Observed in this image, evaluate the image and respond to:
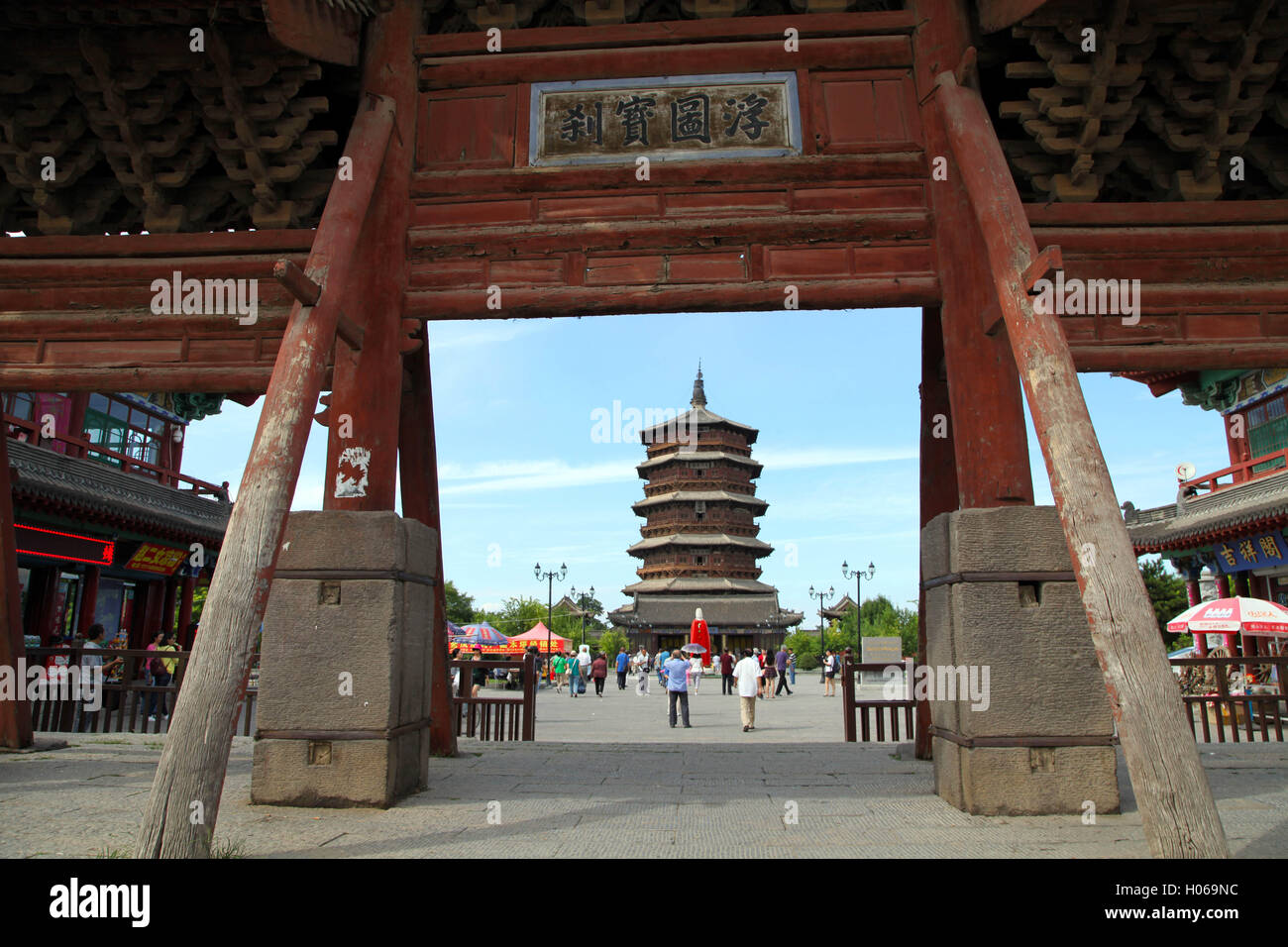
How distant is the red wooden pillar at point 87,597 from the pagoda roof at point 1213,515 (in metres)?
22.0

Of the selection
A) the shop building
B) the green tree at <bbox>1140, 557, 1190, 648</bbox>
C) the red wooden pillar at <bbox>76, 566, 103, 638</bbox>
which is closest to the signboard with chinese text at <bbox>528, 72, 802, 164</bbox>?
the shop building

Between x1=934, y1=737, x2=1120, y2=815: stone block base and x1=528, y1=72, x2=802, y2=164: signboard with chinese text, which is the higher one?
x1=528, y1=72, x2=802, y2=164: signboard with chinese text

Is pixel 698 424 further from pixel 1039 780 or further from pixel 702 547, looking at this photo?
pixel 1039 780

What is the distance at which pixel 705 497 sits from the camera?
145 feet

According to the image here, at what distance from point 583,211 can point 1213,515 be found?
62.0 ft

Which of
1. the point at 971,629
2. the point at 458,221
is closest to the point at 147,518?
the point at 458,221

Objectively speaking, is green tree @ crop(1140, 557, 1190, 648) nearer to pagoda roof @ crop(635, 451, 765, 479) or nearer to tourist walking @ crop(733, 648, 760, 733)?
pagoda roof @ crop(635, 451, 765, 479)

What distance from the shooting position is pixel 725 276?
5.58 meters

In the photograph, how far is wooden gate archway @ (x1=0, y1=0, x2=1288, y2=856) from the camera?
5164mm

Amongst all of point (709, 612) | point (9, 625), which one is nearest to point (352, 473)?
point (9, 625)

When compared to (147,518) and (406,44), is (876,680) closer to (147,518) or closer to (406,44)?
(147,518)

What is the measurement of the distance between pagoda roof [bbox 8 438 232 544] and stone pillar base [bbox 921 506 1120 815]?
14481mm

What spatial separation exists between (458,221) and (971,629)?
4.41 metres

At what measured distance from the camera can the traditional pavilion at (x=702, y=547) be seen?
43438 mm
